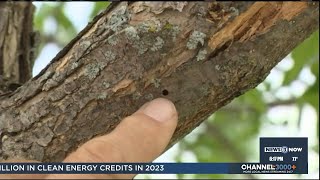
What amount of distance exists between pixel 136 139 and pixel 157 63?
0.45 feet

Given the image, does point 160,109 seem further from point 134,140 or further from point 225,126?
point 225,126

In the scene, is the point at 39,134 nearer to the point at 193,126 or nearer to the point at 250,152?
the point at 193,126

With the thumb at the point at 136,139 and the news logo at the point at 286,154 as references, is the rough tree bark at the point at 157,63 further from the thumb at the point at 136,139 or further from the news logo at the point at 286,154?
the news logo at the point at 286,154

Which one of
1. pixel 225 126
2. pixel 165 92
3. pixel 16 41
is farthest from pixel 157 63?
pixel 225 126

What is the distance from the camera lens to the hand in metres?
0.90

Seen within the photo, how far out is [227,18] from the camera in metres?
0.91

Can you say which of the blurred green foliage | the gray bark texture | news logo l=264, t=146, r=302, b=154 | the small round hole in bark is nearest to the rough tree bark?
the small round hole in bark

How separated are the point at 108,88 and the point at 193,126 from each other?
190 mm

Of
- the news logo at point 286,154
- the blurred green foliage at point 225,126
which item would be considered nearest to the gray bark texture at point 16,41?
the blurred green foliage at point 225,126

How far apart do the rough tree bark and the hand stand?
0.08ft

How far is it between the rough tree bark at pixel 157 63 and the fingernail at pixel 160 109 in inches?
0.6

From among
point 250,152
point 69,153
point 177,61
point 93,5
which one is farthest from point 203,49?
point 250,152

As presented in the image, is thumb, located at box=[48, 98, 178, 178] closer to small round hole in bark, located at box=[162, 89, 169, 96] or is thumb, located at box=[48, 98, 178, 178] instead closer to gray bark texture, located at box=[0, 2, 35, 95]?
small round hole in bark, located at box=[162, 89, 169, 96]

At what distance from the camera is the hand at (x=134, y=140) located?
90 centimetres
